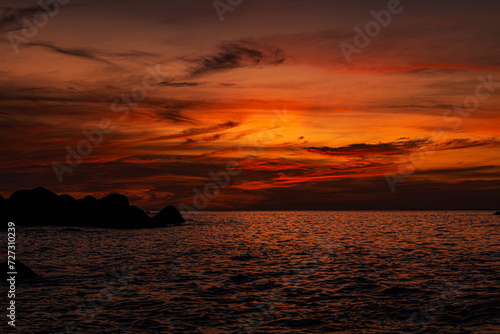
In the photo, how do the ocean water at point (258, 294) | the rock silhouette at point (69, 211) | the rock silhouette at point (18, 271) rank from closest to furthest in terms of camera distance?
the ocean water at point (258, 294) → the rock silhouette at point (18, 271) → the rock silhouette at point (69, 211)

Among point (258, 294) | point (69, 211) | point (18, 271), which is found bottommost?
point (258, 294)

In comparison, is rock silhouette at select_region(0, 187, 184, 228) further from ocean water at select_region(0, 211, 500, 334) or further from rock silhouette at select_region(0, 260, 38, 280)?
rock silhouette at select_region(0, 260, 38, 280)

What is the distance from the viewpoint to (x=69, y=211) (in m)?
71.4

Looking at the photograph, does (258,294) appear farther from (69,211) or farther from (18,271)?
(69,211)

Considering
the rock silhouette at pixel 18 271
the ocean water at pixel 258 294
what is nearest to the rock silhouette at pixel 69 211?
the ocean water at pixel 258 294

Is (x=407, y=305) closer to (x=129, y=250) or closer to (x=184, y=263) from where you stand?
(x=184, y=263)

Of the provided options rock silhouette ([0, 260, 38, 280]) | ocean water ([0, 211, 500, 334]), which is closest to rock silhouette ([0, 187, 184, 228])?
ocean water ([0, 211, 500, 334])

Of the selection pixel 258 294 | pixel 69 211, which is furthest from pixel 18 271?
pixel 69 211

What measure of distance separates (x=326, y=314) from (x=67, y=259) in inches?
846

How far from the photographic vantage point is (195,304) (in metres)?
17.0

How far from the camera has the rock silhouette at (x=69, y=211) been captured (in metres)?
66.8

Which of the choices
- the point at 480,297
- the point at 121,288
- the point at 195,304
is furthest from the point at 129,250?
the point at 480,297

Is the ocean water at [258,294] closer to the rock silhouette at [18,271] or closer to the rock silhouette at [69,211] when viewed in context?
the rock silhouette at [18,271]

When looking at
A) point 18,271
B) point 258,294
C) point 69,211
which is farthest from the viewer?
point 69,211
